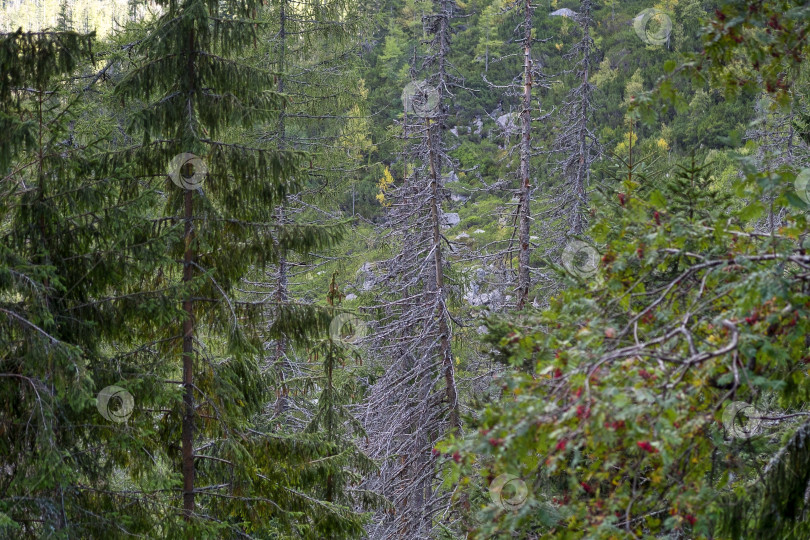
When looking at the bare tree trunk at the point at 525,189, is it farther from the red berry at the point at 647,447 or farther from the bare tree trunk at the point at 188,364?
the red berry at the point at 647,447

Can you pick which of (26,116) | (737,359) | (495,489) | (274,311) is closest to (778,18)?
(737,359)

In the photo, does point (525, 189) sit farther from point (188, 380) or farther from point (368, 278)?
point (188, 380)

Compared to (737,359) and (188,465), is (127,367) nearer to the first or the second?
(188,465)

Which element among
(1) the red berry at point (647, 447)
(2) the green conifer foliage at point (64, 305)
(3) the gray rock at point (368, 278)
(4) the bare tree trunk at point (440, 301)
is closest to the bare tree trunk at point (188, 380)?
(2) the green conifer foliage at point (64, 305)

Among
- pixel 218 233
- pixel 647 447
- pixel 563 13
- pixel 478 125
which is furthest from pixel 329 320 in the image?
pixel 563 13

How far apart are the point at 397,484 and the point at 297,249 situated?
5457mm

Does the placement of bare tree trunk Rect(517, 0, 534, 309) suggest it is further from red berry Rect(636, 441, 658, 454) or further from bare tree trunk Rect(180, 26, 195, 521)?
red berry Rect(636, 441, 658, 454)

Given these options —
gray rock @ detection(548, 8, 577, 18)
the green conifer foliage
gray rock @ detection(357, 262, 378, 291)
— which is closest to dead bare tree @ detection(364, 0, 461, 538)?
gray rock @ detection(357, 262, 378, 291)

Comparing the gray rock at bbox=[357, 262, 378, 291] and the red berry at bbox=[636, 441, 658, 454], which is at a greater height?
the red berry at bbox=[636, 441, 658, 454]

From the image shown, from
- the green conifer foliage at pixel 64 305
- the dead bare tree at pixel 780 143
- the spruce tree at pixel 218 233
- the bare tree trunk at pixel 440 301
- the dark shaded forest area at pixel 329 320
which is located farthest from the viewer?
the bare tree trunk at pixel 440 301

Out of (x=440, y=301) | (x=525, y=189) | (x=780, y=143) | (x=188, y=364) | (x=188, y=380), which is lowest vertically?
(x=440, y=301)

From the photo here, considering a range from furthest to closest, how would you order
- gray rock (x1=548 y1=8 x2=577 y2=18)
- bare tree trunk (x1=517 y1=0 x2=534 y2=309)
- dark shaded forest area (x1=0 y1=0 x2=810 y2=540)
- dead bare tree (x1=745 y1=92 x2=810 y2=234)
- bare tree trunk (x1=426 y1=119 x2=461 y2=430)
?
gray rock (x1=548 y1=8 x2=577 y2=18) < bare tree trunk (x1=517 y1=0 x2=534 y2=309) < bare tree trunk (x1=426 y1=119 x2=461 y2=430) < dead bare tree (x1=745 y1=92 x2=810 y2=234) < dark shaded forest area (x1=0 y1=0 x2=810 y2=540)

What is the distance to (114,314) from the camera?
5883 mm

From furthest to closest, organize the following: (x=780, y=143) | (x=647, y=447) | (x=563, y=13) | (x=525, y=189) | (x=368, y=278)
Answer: (x=563, y=13)
(x=780, y=143)
(x=368, y=278)
(x=525, y=189)
(x=647, y=447)
